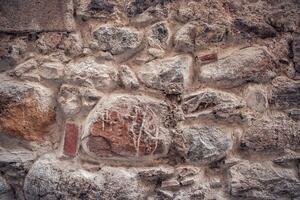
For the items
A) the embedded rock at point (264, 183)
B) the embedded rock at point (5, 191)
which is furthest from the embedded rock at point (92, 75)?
the embedded rock at point (264, 183)

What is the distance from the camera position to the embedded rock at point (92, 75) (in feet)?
4.72

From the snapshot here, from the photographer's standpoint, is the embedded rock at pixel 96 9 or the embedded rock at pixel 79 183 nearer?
the embedded rock at pixel 79 183

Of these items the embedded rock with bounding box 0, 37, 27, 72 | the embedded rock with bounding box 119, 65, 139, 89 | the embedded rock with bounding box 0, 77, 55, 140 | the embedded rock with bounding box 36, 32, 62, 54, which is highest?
the embedded rock with bounding box 36, 32, 62, 54

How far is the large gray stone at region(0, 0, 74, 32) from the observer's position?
1.47 meters

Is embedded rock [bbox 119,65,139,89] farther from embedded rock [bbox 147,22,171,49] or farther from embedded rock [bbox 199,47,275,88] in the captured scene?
embedded rock [bbox 199,47,275,88]

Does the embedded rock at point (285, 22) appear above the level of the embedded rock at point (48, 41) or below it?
above

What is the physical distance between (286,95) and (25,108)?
97 centimetres

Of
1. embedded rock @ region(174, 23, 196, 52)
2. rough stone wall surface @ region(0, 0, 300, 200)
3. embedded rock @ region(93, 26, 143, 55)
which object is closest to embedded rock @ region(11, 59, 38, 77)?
rough stone wall surface @ region(0, 0, 300, 200)

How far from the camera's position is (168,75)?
1427 millimetres

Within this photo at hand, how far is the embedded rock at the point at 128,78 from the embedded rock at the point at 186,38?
0.65 feet

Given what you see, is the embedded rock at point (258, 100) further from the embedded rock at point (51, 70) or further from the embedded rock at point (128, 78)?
the embedded rock at point (51, 70)

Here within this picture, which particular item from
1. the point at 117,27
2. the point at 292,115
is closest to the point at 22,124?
the point at 117,27

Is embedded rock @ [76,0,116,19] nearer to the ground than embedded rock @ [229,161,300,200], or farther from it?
farther from it

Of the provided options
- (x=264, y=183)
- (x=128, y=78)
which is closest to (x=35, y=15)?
(x=128, y=78)
